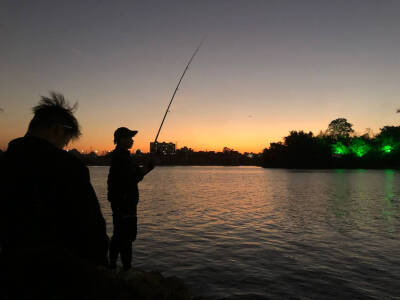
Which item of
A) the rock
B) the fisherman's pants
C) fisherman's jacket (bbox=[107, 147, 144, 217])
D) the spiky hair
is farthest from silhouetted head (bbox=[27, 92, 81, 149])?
the fisherman's pants

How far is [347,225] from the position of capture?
1295 cm

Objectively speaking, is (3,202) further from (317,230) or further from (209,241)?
(317,230)

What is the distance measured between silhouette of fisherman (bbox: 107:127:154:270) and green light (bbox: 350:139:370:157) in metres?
129

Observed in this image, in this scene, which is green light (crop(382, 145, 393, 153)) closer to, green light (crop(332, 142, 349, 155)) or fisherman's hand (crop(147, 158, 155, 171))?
green light (crop(332, 142, 349, 155))

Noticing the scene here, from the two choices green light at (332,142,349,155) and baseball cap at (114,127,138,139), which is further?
green light at (332,142,349,155)

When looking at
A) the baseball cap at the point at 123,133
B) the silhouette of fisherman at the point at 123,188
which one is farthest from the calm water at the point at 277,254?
the baseball cap at the point at 123,133

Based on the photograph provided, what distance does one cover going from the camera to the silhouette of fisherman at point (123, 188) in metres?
5.51

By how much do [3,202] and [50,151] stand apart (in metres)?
0.44

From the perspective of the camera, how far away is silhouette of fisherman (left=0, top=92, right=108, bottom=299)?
183 centimetres

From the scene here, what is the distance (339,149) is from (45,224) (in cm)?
13341

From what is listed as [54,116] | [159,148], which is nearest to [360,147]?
[159,148]

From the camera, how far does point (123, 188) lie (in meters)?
5.51

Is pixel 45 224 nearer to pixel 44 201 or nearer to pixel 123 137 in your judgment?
pixel 44 201

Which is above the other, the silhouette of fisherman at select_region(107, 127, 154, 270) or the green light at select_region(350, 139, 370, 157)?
the green light at select_region(350, 139, 370, 157)
